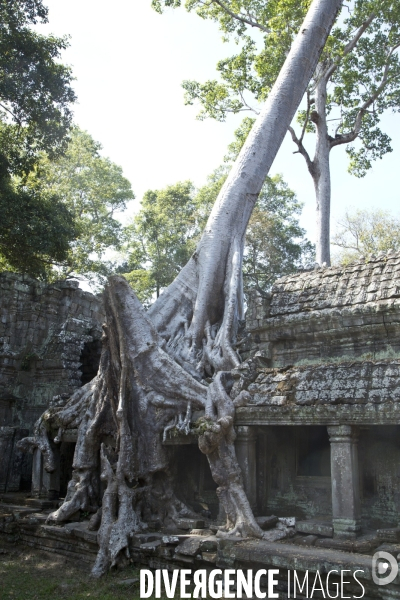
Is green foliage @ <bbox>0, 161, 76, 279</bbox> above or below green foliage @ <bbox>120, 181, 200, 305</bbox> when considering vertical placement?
below

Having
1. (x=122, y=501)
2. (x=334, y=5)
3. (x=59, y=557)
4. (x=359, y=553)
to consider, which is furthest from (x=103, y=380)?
(x=334, y=5)

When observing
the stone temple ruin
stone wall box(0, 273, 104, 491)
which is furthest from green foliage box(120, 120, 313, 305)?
the stone temple ruin

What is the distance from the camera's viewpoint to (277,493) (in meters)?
6.87

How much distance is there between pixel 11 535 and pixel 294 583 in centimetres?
447

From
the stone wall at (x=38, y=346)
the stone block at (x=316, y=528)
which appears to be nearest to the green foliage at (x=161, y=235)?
the stone wall at (x=38, y=346)

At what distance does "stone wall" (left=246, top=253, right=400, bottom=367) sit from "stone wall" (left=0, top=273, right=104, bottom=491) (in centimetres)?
483

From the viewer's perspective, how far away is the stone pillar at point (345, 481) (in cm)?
551

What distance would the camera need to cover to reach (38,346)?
1191cm

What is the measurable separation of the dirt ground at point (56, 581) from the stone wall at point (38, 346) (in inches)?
173

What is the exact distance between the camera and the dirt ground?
548 cm

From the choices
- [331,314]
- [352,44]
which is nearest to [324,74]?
[352,44]

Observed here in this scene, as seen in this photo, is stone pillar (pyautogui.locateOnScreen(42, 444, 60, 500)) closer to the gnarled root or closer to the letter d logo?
the gnarled root

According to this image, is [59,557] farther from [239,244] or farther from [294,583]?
[239,244]

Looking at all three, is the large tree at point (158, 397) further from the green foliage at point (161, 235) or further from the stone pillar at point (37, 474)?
the green foliage at point (161, 235)
